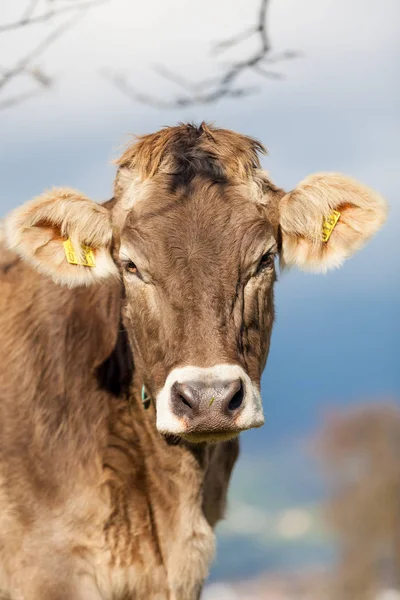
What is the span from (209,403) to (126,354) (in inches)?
59.4

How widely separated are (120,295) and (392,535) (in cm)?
575

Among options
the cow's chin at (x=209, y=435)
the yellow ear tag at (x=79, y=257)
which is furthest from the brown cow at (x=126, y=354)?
the cow's chin at (x=209, y=435)

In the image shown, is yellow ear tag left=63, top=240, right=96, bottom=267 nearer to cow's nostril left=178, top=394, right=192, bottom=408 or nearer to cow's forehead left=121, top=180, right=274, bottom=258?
cow's forehead left=121, top=180, right=274, bottom=258

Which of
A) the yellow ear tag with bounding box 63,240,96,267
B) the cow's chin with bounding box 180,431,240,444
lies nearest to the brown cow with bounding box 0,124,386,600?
the yellow ear tag with bounding box 63,240,96,267

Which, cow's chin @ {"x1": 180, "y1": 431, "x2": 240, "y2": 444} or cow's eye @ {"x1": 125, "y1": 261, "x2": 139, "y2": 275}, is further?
→ cow's eye @ {"x1": 125, "y1": 261, "x2": 139, "y2": 275}

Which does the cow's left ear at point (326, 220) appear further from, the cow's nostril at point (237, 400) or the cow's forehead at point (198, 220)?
the cow's nostril at point (237, 400)

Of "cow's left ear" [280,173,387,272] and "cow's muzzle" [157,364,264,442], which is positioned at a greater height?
"cow's left ear" [280,173,387,272]

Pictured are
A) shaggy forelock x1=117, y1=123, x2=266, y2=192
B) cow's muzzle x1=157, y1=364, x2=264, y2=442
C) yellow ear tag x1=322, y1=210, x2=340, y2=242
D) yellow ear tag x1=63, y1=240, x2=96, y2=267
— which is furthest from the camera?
yellow ear tag x1=322, y1=210, x2=340, y2=242

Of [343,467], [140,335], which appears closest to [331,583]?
[343,467]

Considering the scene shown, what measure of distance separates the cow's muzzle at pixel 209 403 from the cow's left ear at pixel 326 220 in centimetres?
132

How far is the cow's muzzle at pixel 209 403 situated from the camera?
4.58m

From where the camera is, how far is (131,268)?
5414 millimetres

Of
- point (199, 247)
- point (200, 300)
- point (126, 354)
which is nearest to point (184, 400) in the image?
point (200, 300)

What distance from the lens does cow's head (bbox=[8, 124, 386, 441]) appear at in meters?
4.75
